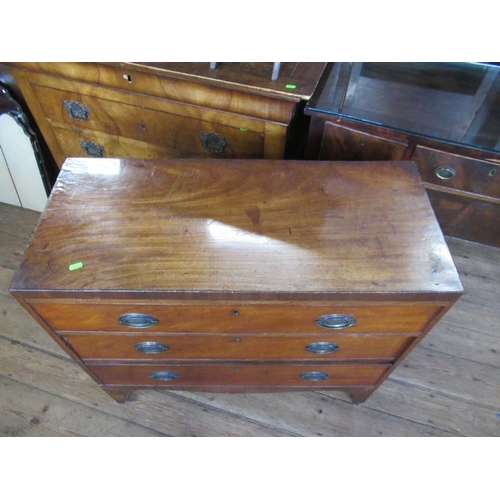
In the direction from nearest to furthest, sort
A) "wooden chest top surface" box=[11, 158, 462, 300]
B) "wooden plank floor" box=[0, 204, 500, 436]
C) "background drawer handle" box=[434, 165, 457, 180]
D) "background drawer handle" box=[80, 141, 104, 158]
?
1. "wooden chest top surface" box=[11, 158, 462, 300]
2. "background drawer handle" box=[434, 165, 457, 180]
3. "wooden plank floor" box=[0, 204, 500, 436]
4. "background drawer handle" box=[80, 141, 104, 158]

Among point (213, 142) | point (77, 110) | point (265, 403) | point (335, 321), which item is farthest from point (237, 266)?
point (77, 110)

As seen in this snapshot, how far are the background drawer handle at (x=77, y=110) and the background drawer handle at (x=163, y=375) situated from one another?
84cm

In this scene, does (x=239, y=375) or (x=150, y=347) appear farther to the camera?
(x=239, y=375)

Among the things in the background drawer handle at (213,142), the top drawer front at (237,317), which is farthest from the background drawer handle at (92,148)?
the top drawer front at (237,317)

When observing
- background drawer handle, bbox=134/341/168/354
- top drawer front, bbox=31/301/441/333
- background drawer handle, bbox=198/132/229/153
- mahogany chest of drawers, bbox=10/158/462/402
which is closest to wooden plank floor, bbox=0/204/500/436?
mahogany chest of drawers, bbox=10/158/462/402

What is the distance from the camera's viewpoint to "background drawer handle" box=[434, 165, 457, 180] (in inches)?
42.1

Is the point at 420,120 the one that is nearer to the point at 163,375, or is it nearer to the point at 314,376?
the point at 314,376

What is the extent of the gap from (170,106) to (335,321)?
0.76m

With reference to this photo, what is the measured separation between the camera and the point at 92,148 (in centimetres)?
135

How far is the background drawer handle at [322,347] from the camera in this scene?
2.86 feet

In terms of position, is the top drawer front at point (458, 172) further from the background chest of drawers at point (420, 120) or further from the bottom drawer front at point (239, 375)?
the bottom drawer front at point (239, 375)

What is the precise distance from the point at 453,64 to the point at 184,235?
1.01 m

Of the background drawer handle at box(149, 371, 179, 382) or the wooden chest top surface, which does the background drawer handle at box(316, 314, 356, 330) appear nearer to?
the wooden chest top surface

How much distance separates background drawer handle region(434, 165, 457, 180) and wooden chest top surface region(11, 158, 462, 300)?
0.22 m
